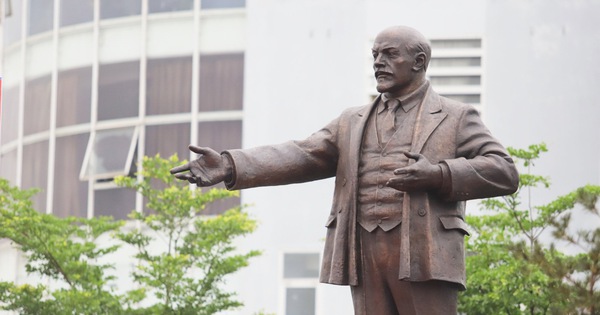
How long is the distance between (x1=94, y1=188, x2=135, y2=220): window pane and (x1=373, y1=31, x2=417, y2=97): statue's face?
22230mm

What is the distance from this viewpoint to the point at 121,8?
3212cm

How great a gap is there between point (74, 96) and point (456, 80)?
8384mm

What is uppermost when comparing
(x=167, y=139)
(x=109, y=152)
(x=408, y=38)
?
(x=167, y=139)

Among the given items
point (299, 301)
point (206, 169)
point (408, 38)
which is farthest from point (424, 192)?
point (299, 301)

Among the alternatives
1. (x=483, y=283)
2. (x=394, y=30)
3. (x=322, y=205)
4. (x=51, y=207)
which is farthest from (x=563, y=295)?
(x=51, y=207)

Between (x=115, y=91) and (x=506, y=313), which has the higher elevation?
(x=115, y=91)

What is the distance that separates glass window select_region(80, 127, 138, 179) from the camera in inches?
1249

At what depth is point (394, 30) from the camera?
9.99 metres

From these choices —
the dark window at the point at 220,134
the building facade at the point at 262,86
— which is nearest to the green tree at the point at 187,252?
the building facade at the point at 262,86

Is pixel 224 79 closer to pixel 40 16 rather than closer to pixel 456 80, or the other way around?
pixel 40 16

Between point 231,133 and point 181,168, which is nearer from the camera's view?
point 181,168

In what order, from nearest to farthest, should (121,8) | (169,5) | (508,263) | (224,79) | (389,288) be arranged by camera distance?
1. (389,288)
2. (508,263)
3. (224,79)
4. (169,5)
5. (121,8)

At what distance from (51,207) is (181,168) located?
78.7 ft

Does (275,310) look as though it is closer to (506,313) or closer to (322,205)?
(322,205)
